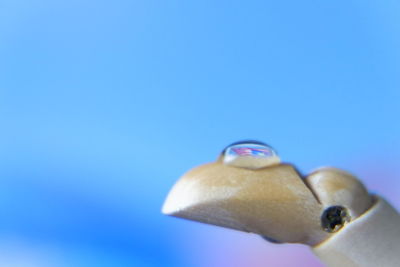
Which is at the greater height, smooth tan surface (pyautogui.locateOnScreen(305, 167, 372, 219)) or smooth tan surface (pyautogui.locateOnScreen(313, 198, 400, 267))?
smooth tan surface (pyautogui.locateOnScreen(305, 167, 372, 219))

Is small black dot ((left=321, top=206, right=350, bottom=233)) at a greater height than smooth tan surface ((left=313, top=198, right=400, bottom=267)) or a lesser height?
greater

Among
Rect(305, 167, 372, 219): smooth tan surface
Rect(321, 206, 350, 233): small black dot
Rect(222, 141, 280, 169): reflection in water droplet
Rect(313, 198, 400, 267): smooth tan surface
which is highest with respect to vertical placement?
Rect(222, 141, 280, 169): reflection in water droplet

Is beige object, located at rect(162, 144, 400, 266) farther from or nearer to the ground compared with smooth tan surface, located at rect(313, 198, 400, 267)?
farther from the ground
